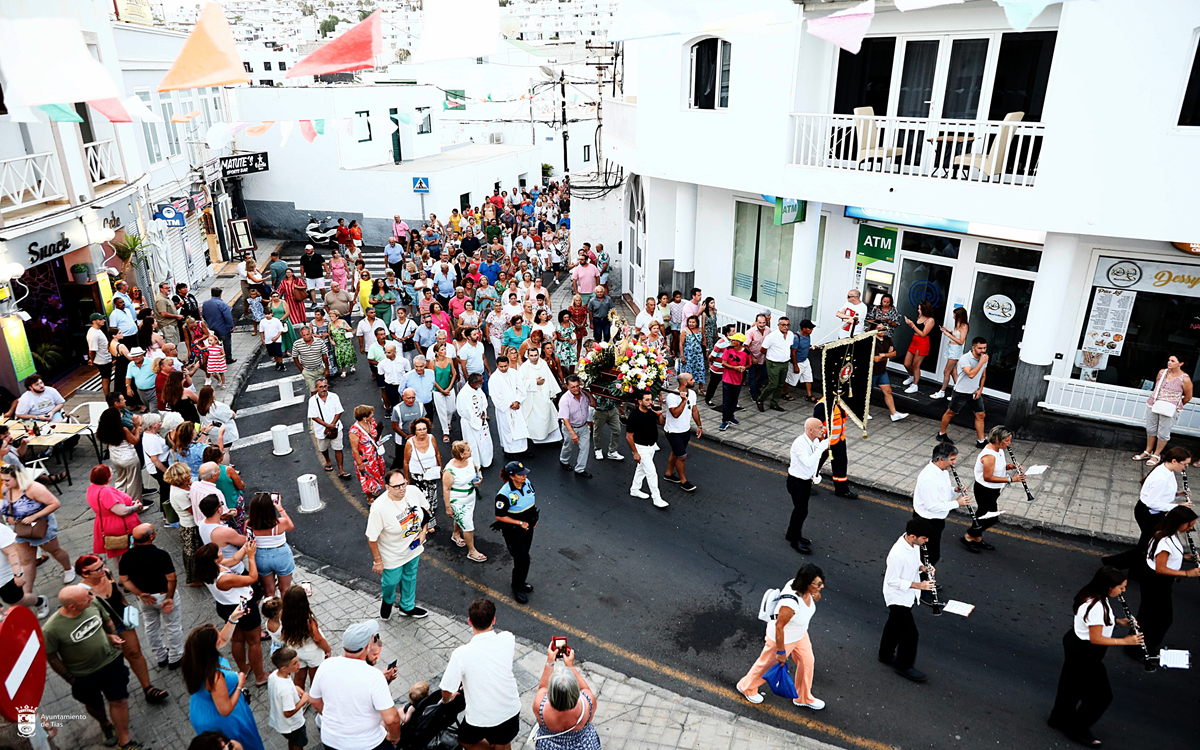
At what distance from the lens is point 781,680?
252 inches

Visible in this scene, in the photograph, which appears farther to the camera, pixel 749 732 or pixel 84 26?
pixel 84 26

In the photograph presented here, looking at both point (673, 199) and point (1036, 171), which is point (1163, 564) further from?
point (673, 199)

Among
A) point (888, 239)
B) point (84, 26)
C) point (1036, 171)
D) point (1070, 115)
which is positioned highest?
point (84, 26)

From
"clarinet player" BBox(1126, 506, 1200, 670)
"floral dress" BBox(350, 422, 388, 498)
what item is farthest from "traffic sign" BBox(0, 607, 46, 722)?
"clarinet player" BBox(1126, 506, 1200, 670)

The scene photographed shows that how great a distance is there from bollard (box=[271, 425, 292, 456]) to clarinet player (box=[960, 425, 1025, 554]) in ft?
32.7

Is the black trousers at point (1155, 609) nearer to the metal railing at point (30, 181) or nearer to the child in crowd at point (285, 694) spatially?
the child in crowd at point (285, 694)

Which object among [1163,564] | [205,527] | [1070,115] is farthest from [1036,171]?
[205,527]

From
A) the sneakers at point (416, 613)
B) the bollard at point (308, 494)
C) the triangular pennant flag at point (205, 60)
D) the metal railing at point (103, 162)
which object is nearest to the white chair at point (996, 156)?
the sneakers at point (416, 613)

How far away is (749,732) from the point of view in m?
6.27

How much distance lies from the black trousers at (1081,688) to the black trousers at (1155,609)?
1.39m

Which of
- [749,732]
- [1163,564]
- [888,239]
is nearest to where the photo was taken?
[749,732]

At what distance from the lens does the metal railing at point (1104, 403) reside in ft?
35.7

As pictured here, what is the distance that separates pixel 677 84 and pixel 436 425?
329 inches

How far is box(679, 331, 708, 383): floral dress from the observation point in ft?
42.6
